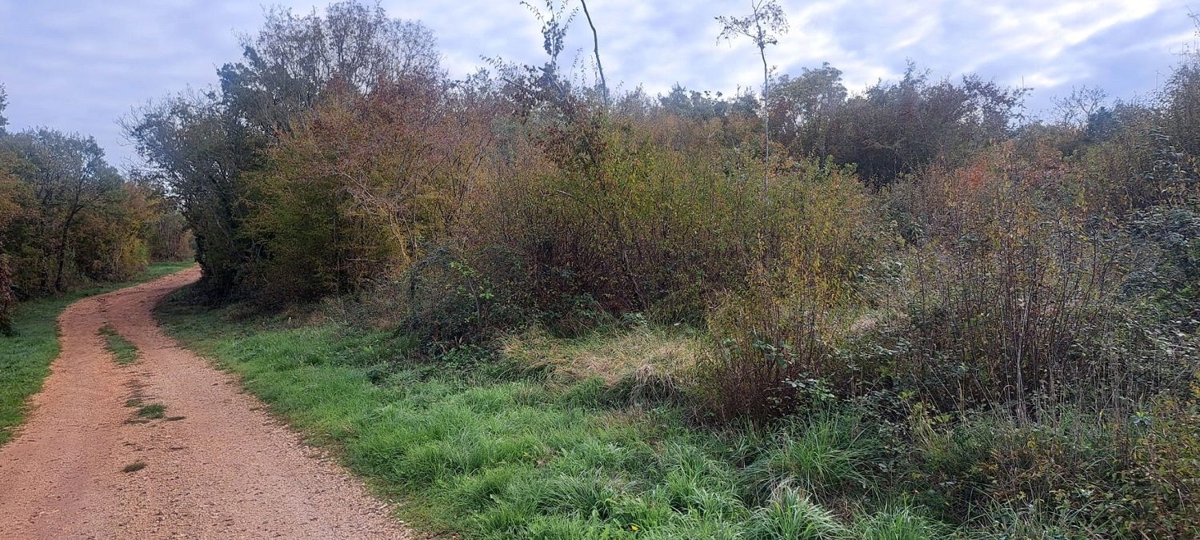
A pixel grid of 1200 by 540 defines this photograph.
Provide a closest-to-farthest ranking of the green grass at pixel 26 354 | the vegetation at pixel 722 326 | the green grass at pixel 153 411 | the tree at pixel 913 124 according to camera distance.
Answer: the vegetation at pixel 722 326 < the green grass at pixel 153 411 < the green grass at pixel 26 354 < the tree at pixel 913 124

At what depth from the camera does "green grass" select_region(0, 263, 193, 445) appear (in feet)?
28.9

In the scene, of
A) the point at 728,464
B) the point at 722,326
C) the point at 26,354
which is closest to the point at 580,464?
the point at 728,464

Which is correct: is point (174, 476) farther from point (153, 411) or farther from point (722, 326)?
point (722, 326)

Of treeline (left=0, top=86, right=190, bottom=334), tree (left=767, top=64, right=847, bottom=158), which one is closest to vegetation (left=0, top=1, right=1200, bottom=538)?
tree (left=767, top=64, right=847, bottom=158)

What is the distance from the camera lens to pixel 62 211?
3014cm

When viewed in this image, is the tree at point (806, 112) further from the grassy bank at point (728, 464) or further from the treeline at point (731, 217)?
the grassy bank at point (728, 464)

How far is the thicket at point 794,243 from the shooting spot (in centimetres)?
407

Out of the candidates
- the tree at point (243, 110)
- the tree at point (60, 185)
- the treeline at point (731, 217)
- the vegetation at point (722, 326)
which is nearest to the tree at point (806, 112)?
the treeline at point (731, 217)

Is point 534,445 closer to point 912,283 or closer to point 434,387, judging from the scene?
point 434,387

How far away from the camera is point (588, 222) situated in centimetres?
1075

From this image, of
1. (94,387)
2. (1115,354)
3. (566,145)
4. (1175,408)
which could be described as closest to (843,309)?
(1115,354)

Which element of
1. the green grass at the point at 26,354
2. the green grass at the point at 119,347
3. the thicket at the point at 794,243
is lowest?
the green grass at the point at 119,347

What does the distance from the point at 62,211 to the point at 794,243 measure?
3537 centimetres

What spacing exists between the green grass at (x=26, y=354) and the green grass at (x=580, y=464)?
4.04 meters
